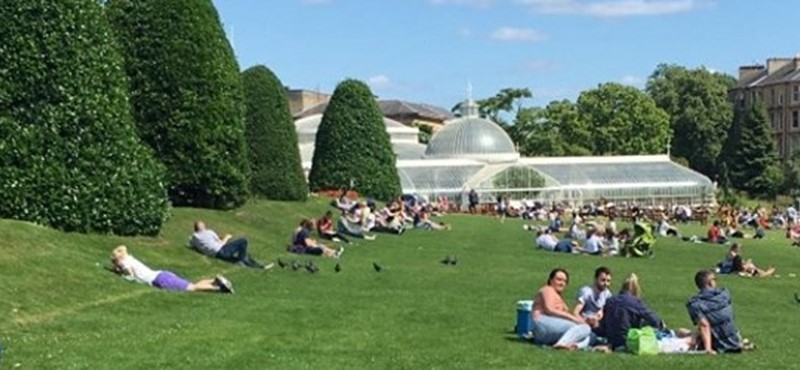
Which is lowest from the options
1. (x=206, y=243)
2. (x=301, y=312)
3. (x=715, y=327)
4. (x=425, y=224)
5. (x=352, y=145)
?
Answer: (x=425, y=224)

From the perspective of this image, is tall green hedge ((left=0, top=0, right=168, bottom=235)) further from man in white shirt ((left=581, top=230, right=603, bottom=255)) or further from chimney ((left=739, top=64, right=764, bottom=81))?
chimney ((left=739, top=64, right=764, bottom=81))

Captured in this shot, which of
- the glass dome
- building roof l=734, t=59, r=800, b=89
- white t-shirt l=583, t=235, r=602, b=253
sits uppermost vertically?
building roof l=734, t=59, r=800, b=89

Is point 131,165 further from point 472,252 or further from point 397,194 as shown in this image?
point 397,194

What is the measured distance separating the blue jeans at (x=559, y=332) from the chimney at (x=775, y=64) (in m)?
122

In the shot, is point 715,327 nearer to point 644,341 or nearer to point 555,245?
point 644,341

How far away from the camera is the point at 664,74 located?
128m

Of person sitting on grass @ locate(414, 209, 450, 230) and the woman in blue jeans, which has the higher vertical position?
the woman in blue jeans

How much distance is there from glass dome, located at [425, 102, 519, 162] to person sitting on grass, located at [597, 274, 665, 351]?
72576 mm

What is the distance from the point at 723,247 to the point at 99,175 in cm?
2348

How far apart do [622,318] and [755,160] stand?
8903 cm

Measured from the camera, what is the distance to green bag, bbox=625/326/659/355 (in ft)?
46.2

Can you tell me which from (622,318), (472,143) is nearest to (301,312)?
(622,318)

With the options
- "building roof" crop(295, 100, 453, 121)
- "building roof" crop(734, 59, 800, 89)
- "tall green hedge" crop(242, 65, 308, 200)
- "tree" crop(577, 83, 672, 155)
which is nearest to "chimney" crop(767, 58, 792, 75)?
"building roof" crop(734, 59, 800, 89)

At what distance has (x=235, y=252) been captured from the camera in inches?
961
